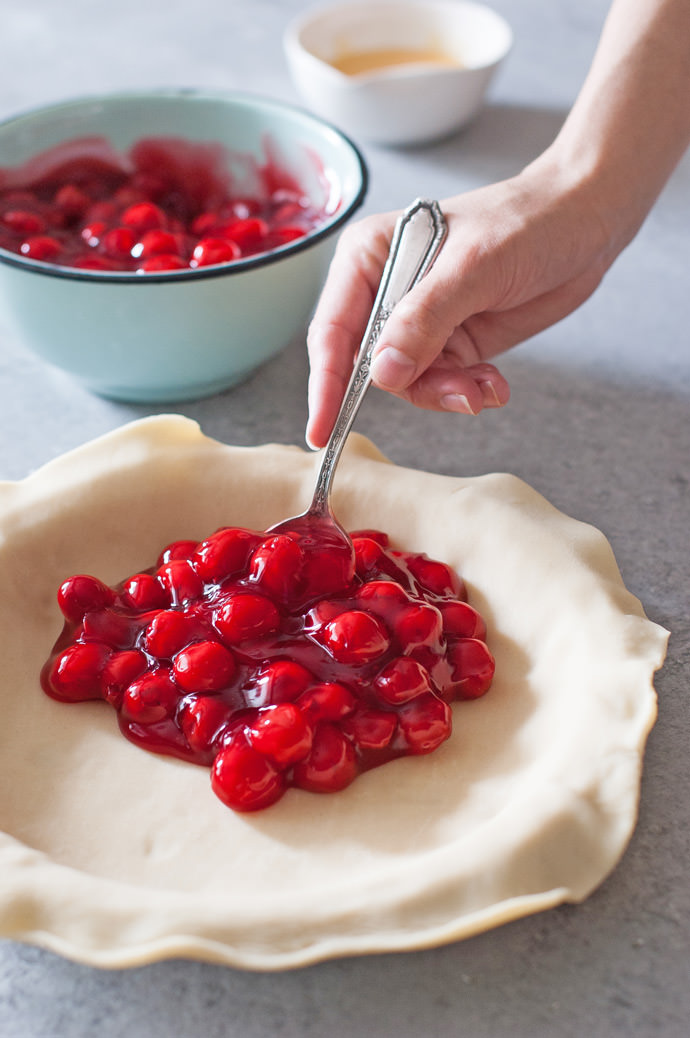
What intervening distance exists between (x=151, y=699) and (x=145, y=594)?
12cm

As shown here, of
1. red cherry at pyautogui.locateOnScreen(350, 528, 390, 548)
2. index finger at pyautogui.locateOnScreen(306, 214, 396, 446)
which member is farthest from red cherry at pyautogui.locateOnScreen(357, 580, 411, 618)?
index finger at pyautogui.locateOnScreen(306, 214, 396, 446)

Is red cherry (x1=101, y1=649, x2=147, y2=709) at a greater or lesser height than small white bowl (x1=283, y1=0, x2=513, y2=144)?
lesser

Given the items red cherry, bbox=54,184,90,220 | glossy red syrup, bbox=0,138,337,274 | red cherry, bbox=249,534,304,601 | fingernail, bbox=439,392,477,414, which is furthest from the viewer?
red cherry, bbox=54,184,90,220

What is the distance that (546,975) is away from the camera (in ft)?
2.29

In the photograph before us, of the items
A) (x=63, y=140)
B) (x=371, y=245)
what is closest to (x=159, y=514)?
(x=371, y=245)

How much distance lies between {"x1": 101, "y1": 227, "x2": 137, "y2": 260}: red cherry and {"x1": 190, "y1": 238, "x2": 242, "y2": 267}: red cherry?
88 mm

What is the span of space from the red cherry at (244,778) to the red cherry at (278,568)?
15 centimetres

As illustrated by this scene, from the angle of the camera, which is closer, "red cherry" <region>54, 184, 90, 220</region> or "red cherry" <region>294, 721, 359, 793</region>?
"red cherry" <region>294, 721, 359, 793</region>

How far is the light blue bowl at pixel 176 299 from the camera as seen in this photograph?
1.08 meters

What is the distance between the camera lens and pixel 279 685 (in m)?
0.79

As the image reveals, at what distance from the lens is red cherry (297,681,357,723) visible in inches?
30.4

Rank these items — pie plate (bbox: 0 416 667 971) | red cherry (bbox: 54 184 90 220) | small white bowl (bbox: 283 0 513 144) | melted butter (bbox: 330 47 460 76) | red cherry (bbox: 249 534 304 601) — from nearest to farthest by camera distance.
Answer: pie plate (bbox: 0 416 667 971) < red cherry (bbox: 249 534 304 601) < red cherry (bbox: 54 184 90 220) < small white bowl (bbox: 283 0 513 144) < melted butter (bbox: 330 47 460 76)

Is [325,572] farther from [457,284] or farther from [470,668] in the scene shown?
[457,284]

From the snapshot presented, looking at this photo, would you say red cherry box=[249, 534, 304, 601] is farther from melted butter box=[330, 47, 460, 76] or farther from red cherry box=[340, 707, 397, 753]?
melted butter box=[330, 47, 460, 76]
